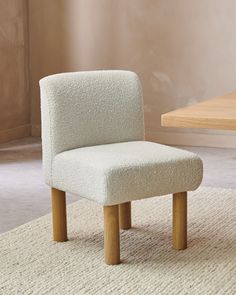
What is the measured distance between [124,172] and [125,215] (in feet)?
1.78

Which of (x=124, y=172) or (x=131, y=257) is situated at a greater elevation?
(x=124, y=172)

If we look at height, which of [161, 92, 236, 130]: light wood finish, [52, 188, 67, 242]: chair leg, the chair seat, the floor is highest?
[161, 92, 236, 130]: light wood finish

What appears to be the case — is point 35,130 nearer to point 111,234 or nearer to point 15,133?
point 15,133

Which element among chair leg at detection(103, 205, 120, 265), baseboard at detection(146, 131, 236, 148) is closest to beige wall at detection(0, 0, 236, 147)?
baseboard at detection(146, 131, 236, 148)

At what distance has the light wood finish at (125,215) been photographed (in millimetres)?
3256

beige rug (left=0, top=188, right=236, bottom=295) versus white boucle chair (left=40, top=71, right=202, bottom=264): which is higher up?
white boucle chair (left=40, top=71, right=202, bottom=264)

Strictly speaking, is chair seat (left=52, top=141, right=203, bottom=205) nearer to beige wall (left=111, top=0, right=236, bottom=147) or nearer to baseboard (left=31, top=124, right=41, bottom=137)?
beige wall (left=111, top=0, right=236, bottom=147)

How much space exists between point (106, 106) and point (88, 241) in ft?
1.84

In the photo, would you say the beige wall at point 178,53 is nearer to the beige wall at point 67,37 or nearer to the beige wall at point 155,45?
the beige wall at point 155,45

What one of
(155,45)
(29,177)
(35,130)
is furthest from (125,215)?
(35,130)

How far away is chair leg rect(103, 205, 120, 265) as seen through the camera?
2.81 m

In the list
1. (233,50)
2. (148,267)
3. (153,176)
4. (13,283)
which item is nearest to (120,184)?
(153,176)

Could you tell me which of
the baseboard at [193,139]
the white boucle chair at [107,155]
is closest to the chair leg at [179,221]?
the white boucle chair at [107,155]

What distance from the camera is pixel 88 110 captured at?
3.14 m
